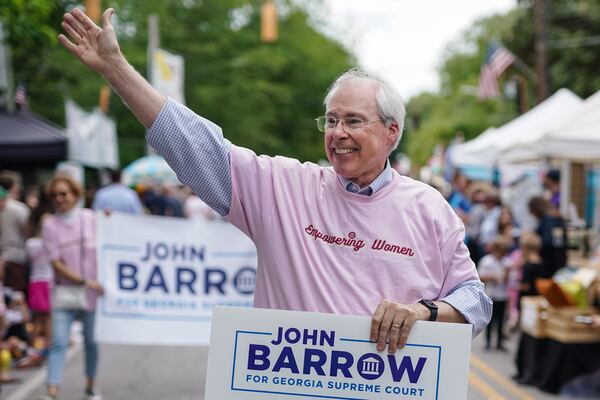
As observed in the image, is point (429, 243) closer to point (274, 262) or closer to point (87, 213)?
point (274, 262)

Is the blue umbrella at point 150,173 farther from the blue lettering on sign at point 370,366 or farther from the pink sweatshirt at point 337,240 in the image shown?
the blue lettering on sign at point 370,366

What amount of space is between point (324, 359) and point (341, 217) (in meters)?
0.45

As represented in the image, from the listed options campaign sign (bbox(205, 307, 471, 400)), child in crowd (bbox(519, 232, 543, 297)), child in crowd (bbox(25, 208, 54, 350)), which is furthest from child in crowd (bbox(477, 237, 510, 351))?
campaign sign (bbox(205, 307, 471, 400))

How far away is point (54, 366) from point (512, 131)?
1315cm

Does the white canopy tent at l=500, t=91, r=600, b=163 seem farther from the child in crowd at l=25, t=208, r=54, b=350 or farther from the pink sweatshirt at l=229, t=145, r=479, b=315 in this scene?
the pink sweatshirt at l=229, t=145, r=479, b=315

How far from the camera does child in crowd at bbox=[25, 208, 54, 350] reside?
437 inches

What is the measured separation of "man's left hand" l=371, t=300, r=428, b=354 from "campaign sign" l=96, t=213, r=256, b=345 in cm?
653

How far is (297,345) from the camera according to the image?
319 cm

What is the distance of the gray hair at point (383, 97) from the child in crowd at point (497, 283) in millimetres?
9542

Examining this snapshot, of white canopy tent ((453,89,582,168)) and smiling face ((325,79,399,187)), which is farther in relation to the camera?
white canopy tent ((453,89,582,168))

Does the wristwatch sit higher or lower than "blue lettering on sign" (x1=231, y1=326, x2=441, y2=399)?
higher

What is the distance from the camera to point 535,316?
10742 millimetres

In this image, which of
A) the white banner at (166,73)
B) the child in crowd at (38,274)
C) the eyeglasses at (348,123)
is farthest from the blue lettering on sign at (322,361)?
the white banner at (166,73)

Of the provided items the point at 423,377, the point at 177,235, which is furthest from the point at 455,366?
the point at 177,235
